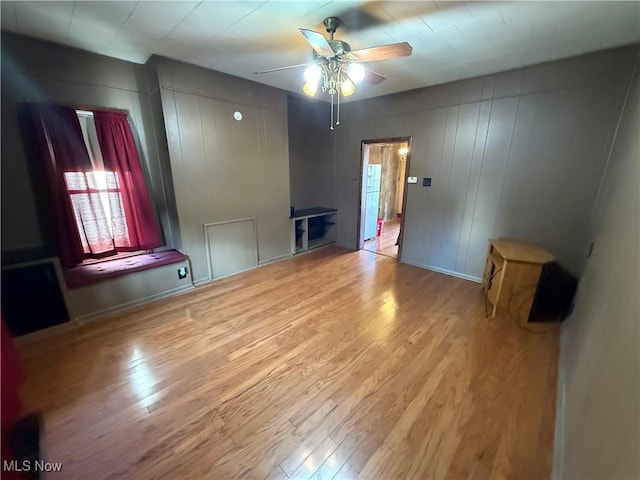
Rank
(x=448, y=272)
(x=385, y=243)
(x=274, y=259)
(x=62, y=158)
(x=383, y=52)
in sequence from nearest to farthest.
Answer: (x=383, y=52)
(x=62, y=158)
(x=448, y=272)
(x=274, y=259)
(x=385, y=243)

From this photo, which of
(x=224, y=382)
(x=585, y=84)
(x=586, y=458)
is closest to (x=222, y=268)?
(x=224, y=382)

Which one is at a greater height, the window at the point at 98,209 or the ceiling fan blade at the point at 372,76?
the ceiling fan blade at the point at 372,76

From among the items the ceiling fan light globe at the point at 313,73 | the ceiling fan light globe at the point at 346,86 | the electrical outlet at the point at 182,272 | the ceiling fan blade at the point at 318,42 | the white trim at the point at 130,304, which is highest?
the ceiling fan blade at the point at 318,42

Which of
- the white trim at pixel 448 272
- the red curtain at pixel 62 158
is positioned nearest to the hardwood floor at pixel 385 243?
the white trim at pixel 448 272

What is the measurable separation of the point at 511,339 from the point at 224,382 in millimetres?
2473

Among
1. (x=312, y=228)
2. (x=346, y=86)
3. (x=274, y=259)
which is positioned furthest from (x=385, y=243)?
(x=346, y=86)

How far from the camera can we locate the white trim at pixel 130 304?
250cm

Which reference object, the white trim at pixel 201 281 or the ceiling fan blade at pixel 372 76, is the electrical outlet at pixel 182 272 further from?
the ceiling fan blade at pixel 372 76

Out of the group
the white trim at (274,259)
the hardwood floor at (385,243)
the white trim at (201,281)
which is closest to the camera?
the white trim at (201,281)

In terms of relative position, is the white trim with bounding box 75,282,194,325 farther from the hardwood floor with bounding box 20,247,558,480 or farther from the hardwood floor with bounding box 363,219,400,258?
the hardwood floor with bounding box 363,219,400,258

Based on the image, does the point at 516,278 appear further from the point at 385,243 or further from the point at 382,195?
the point at 382,195

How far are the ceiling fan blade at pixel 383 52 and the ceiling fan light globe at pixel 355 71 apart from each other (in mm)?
52

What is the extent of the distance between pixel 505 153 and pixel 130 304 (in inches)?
182

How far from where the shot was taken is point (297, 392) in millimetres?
1749
